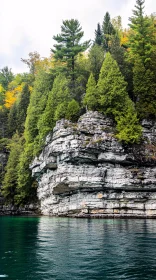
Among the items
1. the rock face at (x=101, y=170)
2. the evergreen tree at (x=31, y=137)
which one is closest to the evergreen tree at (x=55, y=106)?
the rock face at (x=101, y=170)

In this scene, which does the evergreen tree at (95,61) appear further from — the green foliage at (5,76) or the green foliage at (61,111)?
the green foliage at (5,76)

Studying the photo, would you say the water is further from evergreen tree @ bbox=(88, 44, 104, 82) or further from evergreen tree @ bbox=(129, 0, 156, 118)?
evergreen tree @ bbox=(88, 44, 104, 82)

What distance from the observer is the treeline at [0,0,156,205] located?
40.6 metres

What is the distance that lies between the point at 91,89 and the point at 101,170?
39.3 feet

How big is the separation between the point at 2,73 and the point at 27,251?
8617 centimetres

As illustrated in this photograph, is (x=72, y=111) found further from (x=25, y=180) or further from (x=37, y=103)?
(x=25, y=180)

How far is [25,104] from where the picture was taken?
67.8 meters

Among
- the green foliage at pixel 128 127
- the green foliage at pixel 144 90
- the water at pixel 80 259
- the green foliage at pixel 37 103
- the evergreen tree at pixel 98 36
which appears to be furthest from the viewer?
the evergreen tree at pixel 98 36

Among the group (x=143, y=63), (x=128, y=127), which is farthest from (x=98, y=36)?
(x=128, y=127)

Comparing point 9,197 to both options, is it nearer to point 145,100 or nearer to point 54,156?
point 54,156

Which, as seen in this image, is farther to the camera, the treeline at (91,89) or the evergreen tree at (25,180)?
the evergreen tree at (25,180)

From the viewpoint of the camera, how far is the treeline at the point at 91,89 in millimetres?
40594

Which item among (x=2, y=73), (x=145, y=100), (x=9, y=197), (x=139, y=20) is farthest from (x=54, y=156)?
(x=2, y=73)

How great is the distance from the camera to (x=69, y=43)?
165 feet
